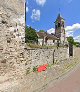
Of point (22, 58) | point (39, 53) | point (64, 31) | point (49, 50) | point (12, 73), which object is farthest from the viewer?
point (64, 31)

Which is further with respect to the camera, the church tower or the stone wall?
the church tower

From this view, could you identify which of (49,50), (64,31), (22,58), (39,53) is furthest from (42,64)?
(64,31)

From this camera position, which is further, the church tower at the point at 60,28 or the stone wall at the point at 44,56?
the church tower at the point at 60,28

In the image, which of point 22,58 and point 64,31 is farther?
point 64,31

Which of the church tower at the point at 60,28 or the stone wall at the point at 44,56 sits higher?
the church tower at the point at 60,28

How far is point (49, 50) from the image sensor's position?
830 inches

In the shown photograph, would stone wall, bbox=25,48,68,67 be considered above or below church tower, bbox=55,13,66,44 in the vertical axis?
below

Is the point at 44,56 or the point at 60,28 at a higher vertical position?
the point at 60,28

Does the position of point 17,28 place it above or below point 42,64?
above

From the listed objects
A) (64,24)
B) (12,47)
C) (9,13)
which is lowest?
(12,47)

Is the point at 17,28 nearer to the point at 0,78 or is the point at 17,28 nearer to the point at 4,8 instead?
the point at 4,8

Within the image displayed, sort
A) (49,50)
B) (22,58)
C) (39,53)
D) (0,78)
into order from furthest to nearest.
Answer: (49,50) < (39,53) < (22,58) < (0,78)

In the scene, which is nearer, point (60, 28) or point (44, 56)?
point (44, 56)

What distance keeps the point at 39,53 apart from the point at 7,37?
12.0 metres
